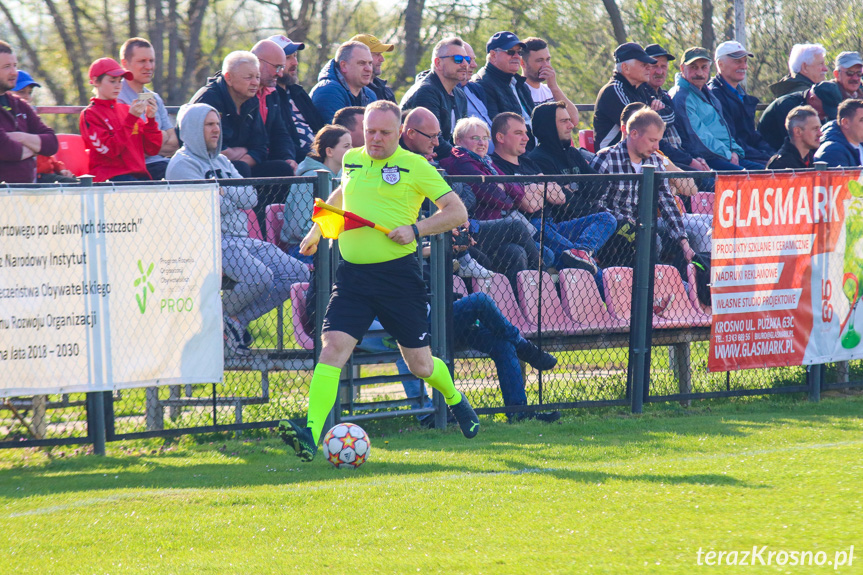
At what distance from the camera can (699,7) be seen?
2205 centimetres

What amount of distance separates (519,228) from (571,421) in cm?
153

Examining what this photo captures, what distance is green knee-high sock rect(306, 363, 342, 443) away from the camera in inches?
249

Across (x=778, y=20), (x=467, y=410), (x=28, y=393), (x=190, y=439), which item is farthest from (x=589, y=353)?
(x=778, y=20)

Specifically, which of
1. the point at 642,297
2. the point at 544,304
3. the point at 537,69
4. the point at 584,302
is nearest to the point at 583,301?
the point at 584,302

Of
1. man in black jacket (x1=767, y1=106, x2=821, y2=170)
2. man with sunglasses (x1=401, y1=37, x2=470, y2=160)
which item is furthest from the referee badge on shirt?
man in black jacket (x1=767, y1=106, x2=821, y2=170)

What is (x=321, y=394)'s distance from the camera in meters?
6.36

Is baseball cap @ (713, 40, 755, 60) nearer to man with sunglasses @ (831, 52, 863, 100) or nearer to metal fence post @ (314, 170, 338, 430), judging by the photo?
man with sunglasses @ (831, 52, 863, 100)

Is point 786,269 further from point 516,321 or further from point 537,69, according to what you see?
point 537,69

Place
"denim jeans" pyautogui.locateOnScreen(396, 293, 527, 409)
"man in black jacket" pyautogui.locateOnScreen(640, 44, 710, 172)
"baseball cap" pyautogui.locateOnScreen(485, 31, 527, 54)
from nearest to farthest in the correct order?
1. "denim jeans" pyautogui.locateOnScreen(396, 293, 527, 409)
2. "baseball cap" pyautogui.locateOnScreen(485, 31, 527, 54)
3. "man in black jacket" pyautogui.locateOnScreen(640, 44, 710, 172)

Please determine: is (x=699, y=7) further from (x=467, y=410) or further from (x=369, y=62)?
(x=467, y=410)

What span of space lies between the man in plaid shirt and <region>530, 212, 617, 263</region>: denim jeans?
0.32ft

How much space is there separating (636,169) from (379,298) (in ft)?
11.8

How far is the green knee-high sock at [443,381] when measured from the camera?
6.90 metres

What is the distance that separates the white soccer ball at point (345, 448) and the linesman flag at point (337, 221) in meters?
1.19
